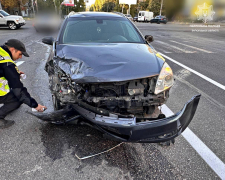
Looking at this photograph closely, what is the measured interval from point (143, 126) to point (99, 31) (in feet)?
7.70

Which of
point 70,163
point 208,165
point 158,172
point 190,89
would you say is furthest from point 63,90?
point 190,89

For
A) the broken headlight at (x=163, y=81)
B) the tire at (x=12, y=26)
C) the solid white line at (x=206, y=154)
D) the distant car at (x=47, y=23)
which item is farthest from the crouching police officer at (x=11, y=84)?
the tire at (x=12, y=26)

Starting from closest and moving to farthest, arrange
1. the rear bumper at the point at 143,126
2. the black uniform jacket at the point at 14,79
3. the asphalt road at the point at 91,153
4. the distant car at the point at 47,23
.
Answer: the rear bumper at the point at 143,126 → the asphalt road at the point at 91,153 → the black uniform jacket at the point at 14,79 → the distant car at the point at 47,23

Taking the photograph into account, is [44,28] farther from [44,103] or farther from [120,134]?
[120,134]

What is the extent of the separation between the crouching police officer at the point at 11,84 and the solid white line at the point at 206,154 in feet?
7.01

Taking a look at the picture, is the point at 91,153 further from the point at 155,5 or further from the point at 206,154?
the point at 155,5

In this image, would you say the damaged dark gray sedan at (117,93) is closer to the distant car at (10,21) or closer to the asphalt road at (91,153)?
the asphalt road at (91,153)

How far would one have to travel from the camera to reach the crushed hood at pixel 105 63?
2.16 meters

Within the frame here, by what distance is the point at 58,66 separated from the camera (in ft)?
8.13

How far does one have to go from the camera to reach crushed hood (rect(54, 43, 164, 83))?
7.09ft

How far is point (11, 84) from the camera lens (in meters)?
2.58

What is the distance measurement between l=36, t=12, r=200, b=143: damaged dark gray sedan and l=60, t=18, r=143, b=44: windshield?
2.07 feet

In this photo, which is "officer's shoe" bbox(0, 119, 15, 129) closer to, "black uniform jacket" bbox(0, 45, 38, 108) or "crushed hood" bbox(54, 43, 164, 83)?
"black uniform jacket" bbox(0, 45, 38, 108)

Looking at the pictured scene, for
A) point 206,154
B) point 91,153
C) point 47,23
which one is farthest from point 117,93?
point 47,23
